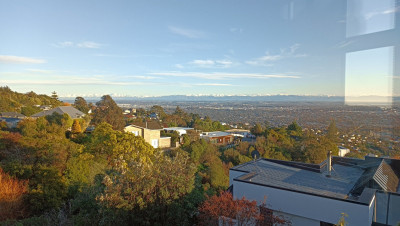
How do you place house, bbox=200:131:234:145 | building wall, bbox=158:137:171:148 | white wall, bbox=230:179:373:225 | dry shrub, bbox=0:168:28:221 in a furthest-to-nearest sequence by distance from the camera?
1. house, bbox=200:131:234:145
2. building wall, bbox=158:137:171:148
3. dry shrub, bbox=0:168:28:221
4. white wall, bbox=230:179:373:225

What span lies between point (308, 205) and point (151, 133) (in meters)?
18.5

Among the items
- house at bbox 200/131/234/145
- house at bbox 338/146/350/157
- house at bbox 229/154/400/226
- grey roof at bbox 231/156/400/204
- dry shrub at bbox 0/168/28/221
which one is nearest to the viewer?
house at bbox 229/154/400/226

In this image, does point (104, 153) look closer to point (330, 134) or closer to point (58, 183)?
point (58, 183)

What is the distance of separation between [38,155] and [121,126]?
9412 millimetres

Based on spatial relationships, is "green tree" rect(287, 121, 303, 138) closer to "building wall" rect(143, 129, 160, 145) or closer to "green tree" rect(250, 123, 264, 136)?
"green tree" rect(250, 123, 264, 136)

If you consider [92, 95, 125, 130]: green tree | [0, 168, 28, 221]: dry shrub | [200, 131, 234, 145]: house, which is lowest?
[200, 131, 234, 145]: house

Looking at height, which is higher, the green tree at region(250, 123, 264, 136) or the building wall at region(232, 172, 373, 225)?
the building wall at region(232, 172, 373, 225)

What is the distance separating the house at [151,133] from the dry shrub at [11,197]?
11.9 metres

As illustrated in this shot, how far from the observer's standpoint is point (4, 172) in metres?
10.4

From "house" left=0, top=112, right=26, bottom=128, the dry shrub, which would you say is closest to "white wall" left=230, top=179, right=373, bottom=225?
the dry shrub

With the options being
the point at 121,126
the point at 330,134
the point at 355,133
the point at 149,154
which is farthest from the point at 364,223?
the point at 121,126

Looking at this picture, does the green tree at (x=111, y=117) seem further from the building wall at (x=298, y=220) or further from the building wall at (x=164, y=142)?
the building wall at (x=298, y=220)

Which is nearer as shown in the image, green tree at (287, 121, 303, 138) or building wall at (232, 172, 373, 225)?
building wall at (232, 172, 373, 225)

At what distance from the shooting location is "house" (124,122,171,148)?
2209 centimetres
